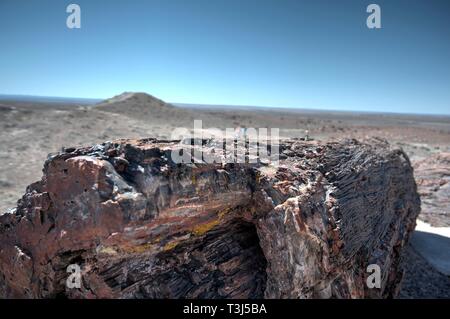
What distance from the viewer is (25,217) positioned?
4.85 m

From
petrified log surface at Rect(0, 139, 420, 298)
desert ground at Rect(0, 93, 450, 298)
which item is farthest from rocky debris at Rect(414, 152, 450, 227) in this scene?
petrified log surface at Rect(0, 139, 420, 298)

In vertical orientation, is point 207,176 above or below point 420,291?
above

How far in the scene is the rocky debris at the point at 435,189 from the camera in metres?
12.8

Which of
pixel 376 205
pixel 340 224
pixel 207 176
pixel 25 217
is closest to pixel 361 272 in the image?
pixel 340 224

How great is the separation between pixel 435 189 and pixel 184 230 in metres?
13.6

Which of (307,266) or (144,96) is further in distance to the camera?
(144,96)

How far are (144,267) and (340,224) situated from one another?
3.30m

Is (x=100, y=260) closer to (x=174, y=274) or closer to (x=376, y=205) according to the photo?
(x=174, y=274)
